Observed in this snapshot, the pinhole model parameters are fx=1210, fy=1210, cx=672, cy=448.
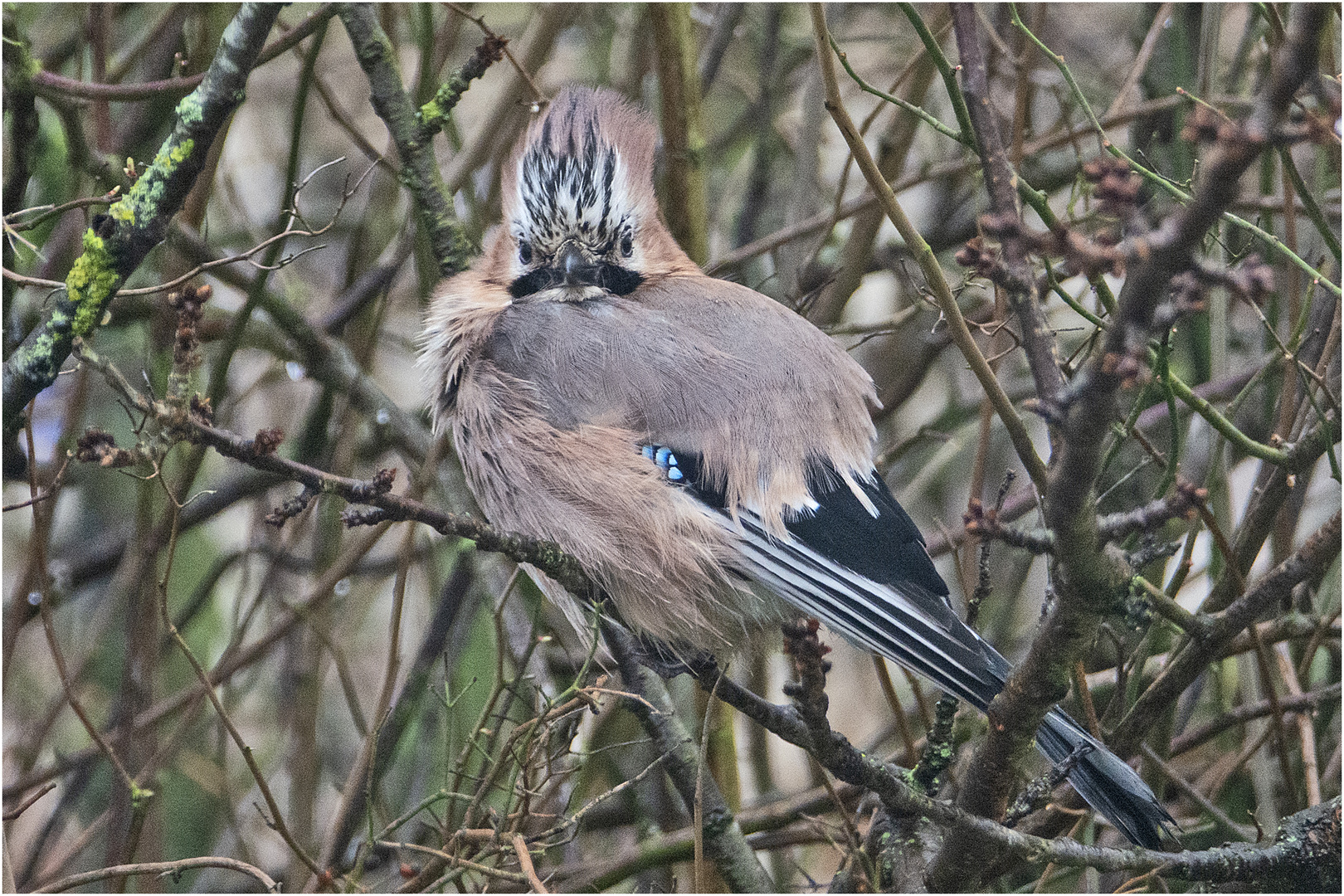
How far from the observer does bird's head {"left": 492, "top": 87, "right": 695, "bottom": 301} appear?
2961mm

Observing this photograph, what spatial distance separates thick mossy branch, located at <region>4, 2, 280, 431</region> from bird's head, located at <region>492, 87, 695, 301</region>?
33.9 inches

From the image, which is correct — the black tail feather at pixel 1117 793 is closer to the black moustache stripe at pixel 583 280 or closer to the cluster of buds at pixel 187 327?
the black moustache stripe at pixel 583 280

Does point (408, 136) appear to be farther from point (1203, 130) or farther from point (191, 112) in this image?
point (1203, 130)

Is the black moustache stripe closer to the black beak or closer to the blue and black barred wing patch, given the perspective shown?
the black beak

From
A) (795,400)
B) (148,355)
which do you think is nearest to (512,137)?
(148,355)

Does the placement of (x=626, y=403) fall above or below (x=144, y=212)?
below

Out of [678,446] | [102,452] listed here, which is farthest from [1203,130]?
[678,446]

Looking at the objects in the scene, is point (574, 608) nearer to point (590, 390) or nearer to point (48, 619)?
point (590, 390)

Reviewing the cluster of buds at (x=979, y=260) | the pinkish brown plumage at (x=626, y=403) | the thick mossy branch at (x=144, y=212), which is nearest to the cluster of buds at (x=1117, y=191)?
the cluster of buds at (x=979, y=260)

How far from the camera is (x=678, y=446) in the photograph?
8.62 feet

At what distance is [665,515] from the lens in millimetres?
2590

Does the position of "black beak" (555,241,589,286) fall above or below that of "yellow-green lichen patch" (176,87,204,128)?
below

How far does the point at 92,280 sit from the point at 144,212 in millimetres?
156

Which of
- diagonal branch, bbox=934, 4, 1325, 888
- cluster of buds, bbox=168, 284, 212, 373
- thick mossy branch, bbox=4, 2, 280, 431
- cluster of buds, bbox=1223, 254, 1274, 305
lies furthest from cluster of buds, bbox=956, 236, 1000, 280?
thick mossy branch, bbox=4, 2, 280, 431
